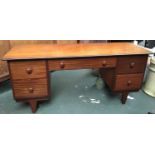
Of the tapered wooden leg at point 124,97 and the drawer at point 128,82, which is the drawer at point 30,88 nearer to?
the drawer at point 128,82

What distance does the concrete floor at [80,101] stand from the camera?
1.63 m

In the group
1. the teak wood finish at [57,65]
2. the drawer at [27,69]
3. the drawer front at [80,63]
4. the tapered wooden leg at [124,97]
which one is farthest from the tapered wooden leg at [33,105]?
the tapered wooden leg at [124,97]

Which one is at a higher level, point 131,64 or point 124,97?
point 131,64

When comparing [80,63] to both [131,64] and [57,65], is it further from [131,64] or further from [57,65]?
[131,64]

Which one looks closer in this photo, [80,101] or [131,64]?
[131,64]

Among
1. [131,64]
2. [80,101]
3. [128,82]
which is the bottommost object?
[80,101]

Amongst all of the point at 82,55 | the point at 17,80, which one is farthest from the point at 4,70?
the point at 82,55

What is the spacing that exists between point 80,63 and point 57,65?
20 cm

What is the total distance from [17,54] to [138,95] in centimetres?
146

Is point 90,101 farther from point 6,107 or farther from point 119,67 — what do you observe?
point 6,107

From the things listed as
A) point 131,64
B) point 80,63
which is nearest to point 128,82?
point 131,64

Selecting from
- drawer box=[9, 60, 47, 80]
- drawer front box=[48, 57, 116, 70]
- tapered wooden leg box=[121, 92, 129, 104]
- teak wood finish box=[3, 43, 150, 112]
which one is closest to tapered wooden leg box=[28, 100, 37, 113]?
teak wood finish box=[3, 43, 150, 112]

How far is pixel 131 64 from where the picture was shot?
148 centimetres

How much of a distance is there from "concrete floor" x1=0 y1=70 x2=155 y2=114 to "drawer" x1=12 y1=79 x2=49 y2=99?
0.83 feet
